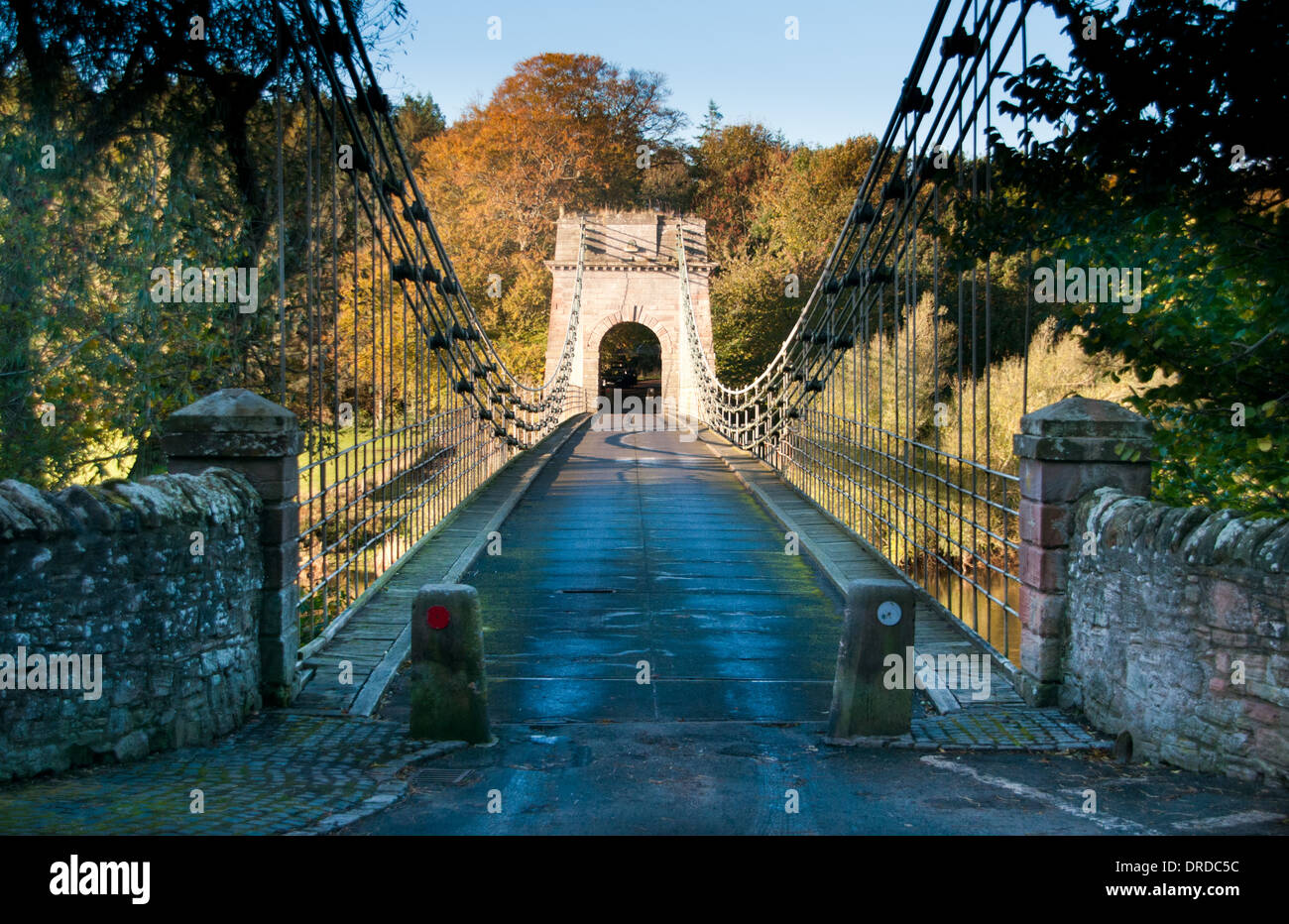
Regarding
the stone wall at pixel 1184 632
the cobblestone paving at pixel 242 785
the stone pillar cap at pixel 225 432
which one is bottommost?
the cobblestone paving at pixel 242 785

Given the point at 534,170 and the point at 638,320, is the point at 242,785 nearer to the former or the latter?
the point at 638,320

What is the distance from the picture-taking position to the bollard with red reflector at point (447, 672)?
4652mm

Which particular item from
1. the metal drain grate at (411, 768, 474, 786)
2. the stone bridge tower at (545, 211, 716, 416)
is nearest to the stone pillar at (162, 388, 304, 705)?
the metal drain grate at (411, 768, 474, 786)

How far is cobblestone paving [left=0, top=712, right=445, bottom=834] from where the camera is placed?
10.6ft

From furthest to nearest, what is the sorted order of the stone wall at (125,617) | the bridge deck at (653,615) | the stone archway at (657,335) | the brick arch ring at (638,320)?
the brick arch ring at (638,320), the stone archway at (657,335), the bridge deck at (653,615), the stone wall at (125,617)

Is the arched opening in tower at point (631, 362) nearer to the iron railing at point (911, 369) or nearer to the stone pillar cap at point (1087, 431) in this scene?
the iron railing at point (911, 369)

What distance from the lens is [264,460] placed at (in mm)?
5023

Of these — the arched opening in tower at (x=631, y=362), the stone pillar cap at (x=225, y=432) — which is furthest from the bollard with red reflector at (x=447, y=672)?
the arched opening in tower at (x=631, y=362)

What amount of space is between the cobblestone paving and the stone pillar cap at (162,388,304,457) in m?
1.15

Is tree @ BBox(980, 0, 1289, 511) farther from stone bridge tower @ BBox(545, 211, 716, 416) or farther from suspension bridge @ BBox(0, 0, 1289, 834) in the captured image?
stone bridge tower @ BBox(545, 211, 716, 416)

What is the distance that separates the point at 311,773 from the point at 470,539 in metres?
5.29

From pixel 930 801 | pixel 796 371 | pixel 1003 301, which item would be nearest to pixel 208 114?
pixel 796 371

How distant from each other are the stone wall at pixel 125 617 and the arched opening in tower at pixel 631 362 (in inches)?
1463

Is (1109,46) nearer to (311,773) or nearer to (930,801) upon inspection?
(930,801)
